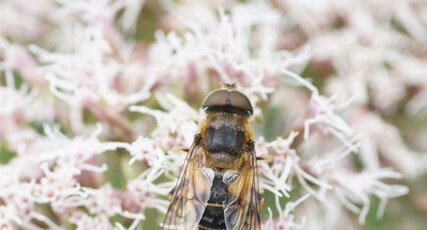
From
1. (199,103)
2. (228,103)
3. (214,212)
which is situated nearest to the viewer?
(214,212)

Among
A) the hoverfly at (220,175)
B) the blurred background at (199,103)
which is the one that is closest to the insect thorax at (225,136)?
the hoverfly at (220,175)

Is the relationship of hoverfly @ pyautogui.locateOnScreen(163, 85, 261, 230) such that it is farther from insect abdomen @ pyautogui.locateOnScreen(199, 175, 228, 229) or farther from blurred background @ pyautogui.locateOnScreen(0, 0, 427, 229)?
blurred background @ pyautogui.locateOnScreen(0, 0, 427, 229)

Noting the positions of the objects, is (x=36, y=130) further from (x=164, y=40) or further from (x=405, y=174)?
(x=405, y=174)

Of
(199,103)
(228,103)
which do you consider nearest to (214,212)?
(228,103)

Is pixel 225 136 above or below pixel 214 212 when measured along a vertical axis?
above

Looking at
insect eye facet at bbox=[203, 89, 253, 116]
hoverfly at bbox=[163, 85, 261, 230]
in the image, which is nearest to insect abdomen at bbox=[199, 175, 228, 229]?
hoverfly at bbox=[163, 85, 261, 230]

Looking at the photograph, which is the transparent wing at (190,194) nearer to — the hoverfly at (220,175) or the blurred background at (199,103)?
the hoverfly at (220,175)

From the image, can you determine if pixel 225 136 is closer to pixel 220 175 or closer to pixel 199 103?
pixel 220 175
